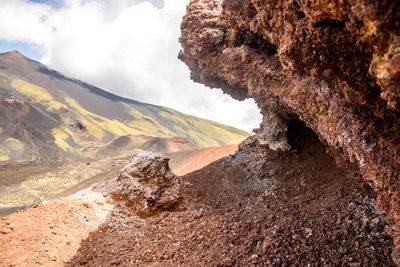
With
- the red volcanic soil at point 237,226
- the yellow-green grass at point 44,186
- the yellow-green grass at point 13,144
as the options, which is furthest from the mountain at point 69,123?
the red volcanic soil at point 237,226

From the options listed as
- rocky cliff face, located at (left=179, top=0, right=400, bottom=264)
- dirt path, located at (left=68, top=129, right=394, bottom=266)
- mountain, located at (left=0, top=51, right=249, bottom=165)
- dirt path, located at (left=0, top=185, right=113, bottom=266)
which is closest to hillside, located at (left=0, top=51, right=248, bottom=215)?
mountain, located at (left=0, top=51, right=249, bottom=165)

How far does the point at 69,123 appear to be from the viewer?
107 ft

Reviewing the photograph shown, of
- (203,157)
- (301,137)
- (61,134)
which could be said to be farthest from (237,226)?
(61,134)

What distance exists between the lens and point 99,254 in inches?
211

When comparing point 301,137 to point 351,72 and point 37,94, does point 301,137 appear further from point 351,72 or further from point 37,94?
point 37,94

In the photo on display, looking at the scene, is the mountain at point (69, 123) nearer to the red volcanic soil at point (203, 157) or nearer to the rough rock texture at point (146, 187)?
the red volcanic soil at point (203, 157)

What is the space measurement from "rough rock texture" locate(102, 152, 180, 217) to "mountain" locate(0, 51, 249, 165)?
17.2m

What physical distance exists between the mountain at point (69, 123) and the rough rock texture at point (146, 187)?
17.2 metres

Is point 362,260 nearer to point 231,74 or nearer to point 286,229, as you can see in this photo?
point 286,229

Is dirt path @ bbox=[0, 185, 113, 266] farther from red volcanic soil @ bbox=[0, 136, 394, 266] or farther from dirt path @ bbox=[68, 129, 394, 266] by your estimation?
dirt path @ bbox=[68, 129, 394, 266]

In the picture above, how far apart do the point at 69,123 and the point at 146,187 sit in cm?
2947

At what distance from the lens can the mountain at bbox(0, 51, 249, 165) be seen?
Result: 24.0 metres

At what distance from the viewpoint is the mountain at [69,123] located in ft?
78.8

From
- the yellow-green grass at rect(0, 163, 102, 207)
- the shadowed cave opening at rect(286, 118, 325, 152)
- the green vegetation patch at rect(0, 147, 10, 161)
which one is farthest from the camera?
the green vegetation patch at rect(0, 147, 10, 161)
